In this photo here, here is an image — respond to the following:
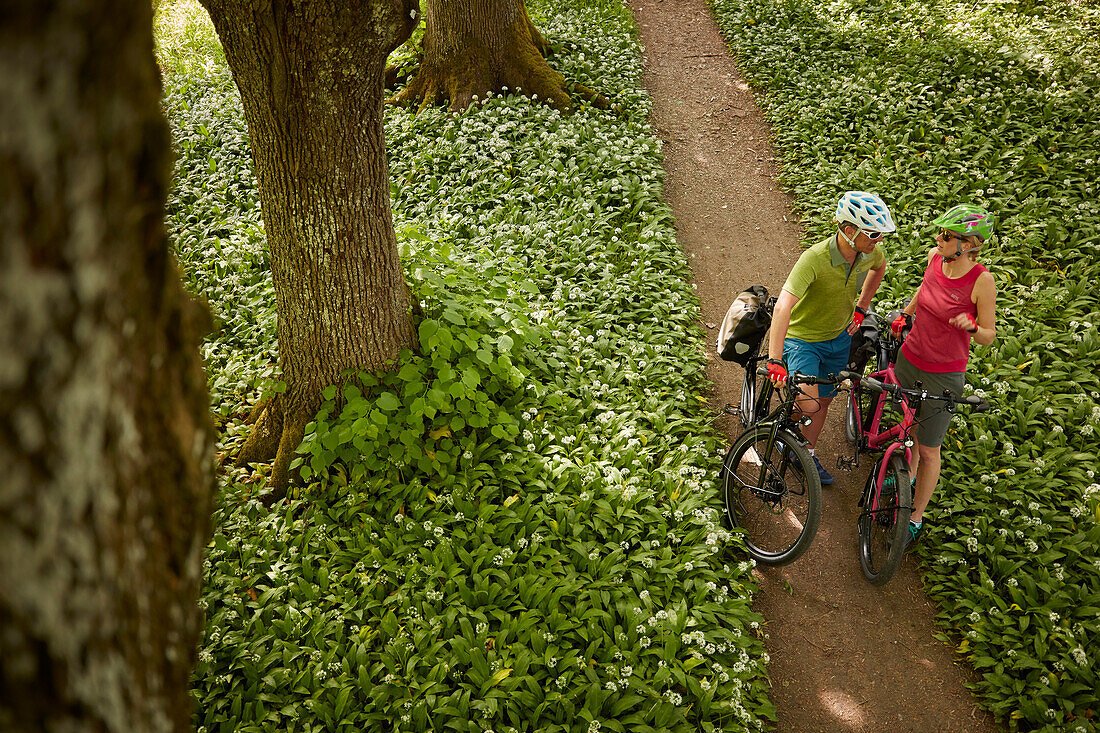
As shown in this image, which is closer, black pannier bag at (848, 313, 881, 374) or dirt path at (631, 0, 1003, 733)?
dirt path at (631, 0, 1003, 733)

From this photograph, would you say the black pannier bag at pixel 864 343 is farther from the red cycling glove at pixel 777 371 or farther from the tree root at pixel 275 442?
the tree root at pixel 275 442

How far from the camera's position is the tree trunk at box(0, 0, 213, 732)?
84 centimetres

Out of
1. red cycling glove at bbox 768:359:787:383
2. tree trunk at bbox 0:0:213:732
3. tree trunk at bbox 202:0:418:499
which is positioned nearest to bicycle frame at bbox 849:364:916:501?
red cycling glove at bbox 768:359:787:383

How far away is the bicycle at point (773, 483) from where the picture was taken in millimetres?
4875

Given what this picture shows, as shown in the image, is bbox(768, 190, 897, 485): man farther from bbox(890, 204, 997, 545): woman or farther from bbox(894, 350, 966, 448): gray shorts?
bbox(894, 350, 966, 448): gray shorts

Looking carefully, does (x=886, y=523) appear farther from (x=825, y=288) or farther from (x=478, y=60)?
(x=478, y=60)

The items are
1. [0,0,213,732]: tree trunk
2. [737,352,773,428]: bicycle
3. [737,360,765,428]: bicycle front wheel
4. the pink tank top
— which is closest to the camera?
[0,0,213,732]: tree trunk

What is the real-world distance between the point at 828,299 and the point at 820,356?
0.54 metres

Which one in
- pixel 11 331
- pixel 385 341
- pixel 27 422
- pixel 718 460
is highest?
pixel 11 331

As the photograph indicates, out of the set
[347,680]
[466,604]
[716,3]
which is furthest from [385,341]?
[716,3]

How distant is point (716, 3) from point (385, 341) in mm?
13461

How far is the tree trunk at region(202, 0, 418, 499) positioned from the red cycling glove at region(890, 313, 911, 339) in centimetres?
418

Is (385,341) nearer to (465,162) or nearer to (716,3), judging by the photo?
(465,162)

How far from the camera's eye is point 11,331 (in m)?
0.84
